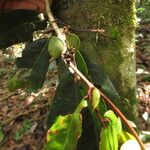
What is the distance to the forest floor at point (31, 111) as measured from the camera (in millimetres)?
2113

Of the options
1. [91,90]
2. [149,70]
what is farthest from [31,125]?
[91,90]

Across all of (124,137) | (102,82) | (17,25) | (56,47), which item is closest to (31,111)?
(17,25)

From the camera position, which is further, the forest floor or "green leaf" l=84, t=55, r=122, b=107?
the forest floor

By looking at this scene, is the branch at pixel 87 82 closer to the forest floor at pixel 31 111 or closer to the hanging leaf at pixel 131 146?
the hanging leaf at pixel 131 146

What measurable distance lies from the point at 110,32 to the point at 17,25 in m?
0.29

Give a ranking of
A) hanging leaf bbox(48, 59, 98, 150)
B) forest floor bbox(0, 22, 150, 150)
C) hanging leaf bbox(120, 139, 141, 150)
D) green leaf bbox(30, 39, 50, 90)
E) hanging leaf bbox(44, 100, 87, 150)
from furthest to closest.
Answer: forest floor bbox(0, 22, 150, 150) → green leaf bbox(30, 39, 50, 90) → hanging leaf bbox(48, 59, 98, 150) → hanging leaf bbox(44, 100, 87, 150) → hanging leaf bbox(120, 139, 141, 150)

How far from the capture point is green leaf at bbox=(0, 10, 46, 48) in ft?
3.74

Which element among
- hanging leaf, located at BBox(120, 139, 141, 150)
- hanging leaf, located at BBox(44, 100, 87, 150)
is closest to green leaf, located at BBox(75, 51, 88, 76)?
hanging leaf, located at BBox(44, 100, 87, 150)

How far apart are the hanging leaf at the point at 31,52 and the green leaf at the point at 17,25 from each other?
0.06 metres

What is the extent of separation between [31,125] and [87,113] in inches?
55.4

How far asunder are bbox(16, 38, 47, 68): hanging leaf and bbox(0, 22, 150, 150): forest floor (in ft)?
2.76

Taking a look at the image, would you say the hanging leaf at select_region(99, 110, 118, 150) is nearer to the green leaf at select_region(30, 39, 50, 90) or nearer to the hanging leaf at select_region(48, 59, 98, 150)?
the hanging leaf at select_region(48, 59, 98, 150)

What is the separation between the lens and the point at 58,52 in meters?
0.74

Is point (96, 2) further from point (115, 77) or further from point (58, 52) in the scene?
point (58, 52)
